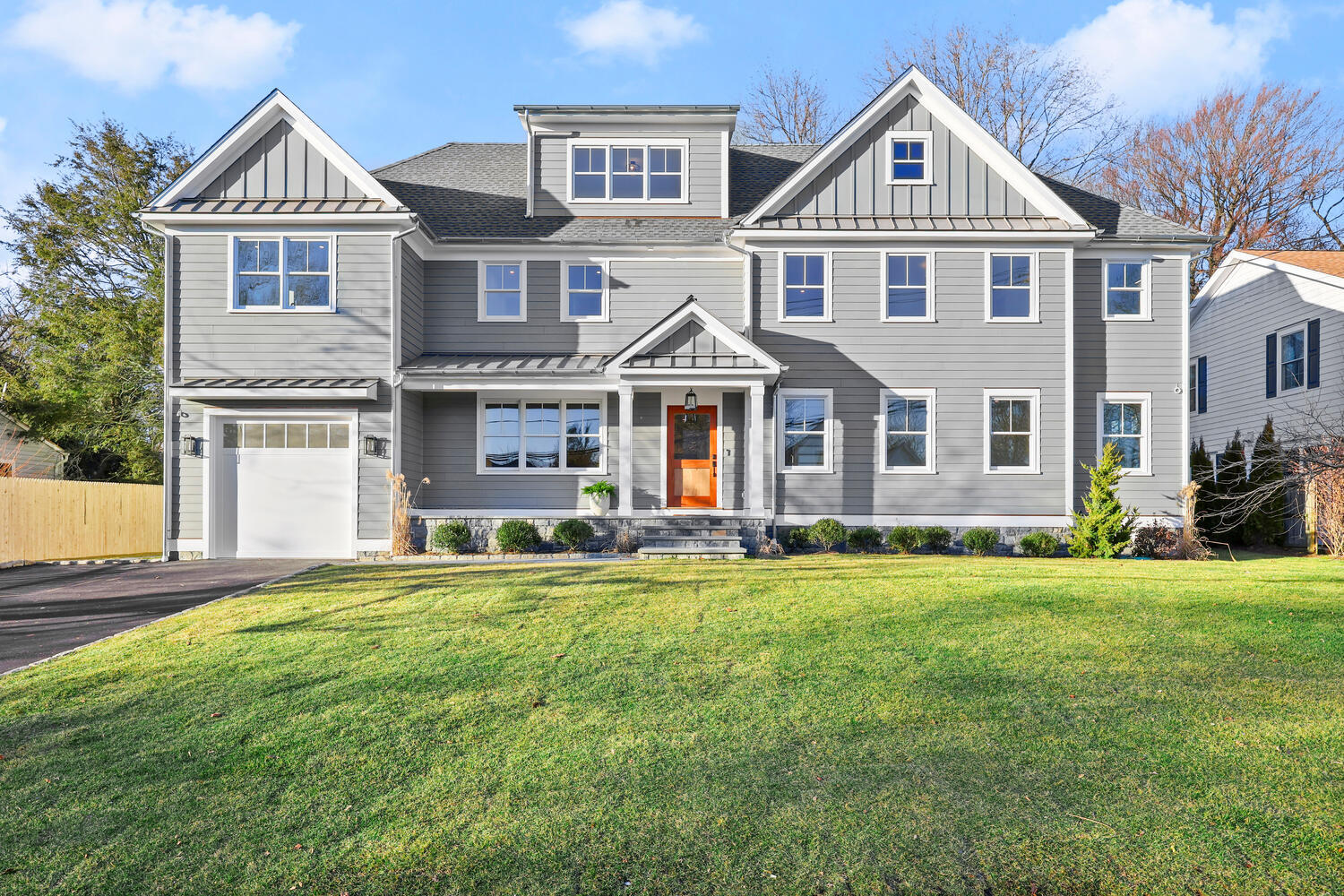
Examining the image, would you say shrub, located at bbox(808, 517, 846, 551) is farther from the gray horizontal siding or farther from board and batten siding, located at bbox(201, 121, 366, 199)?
board and batten siding, located at bbox(201, 121, 366, 199)

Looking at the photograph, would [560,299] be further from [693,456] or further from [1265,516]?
[1265,516]

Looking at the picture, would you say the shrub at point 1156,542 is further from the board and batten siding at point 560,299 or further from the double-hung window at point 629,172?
the double-hung window at point 629,172

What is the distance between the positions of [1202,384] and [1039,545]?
38.3 ft

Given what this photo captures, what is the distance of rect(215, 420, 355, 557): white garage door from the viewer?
1400 centimetres

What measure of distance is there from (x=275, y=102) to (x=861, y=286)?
439 inches

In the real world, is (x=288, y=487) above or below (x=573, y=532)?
above

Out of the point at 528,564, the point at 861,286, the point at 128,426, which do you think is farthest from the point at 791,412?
the point at 128,426

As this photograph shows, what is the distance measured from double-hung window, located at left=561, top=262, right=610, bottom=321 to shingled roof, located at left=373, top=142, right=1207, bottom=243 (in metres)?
0.58

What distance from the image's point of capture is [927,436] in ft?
48.0

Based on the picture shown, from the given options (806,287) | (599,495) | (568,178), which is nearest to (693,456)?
(599,495)

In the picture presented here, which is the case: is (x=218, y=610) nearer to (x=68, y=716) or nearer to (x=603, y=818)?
(x=68, y=716)

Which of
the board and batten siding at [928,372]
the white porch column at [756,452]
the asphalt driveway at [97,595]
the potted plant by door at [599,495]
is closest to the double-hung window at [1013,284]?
the board and batten siding at [928,372]

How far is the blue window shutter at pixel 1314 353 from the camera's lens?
1700 cm

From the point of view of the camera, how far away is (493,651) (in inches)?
268
